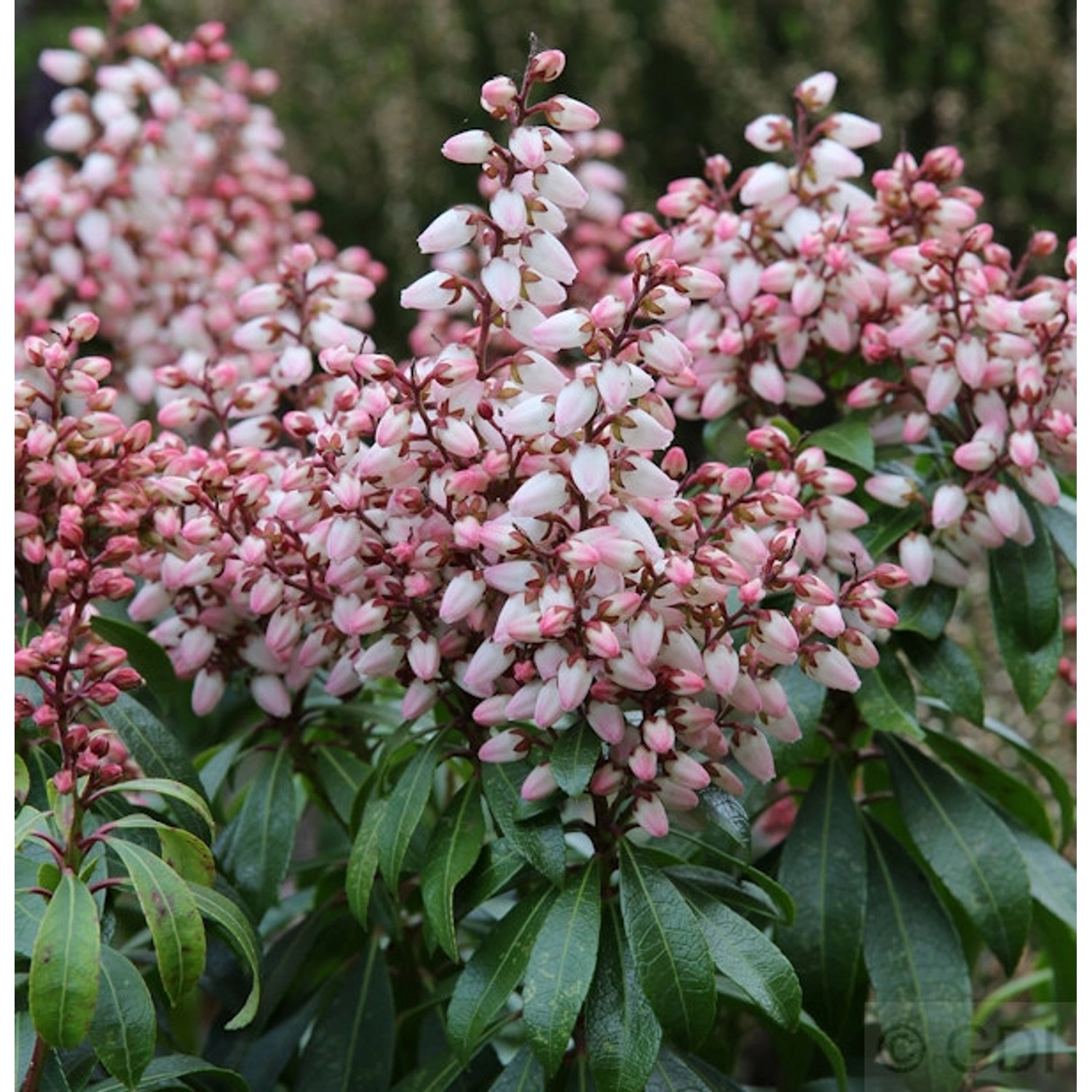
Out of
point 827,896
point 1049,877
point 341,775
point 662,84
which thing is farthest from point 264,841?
→ point 662,84

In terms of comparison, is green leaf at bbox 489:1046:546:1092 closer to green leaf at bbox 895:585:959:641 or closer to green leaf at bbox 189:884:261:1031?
green leaf at bbox 189:884:261:1031

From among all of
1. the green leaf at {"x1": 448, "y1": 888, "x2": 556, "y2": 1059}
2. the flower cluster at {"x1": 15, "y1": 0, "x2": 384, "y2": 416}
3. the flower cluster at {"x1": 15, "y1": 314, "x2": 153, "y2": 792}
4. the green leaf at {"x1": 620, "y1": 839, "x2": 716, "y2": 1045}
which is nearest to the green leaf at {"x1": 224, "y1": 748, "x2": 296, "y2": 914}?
the flower cluster at {"x1": 15, "y1": 314, "x2": 153, "y2": 792}

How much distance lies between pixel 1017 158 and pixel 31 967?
2.70 metres

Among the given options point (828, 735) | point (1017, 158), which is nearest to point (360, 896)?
point (828, 735)

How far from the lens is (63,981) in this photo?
0.97m

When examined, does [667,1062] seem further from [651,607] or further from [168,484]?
[168,484]

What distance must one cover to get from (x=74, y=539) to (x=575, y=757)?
38 cm

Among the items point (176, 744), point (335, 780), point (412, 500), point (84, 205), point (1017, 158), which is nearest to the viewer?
point (412, 500)

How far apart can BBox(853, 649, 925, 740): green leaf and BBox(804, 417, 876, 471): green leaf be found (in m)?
0.16

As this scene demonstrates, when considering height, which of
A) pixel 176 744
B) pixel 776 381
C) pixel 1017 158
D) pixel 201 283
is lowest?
pixel 176 744

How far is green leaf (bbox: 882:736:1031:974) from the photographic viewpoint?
1.31 m

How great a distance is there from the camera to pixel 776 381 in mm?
1386

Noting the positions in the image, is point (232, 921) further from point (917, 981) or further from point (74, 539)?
point (917, 981)

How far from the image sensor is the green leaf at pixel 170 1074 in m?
1.12
